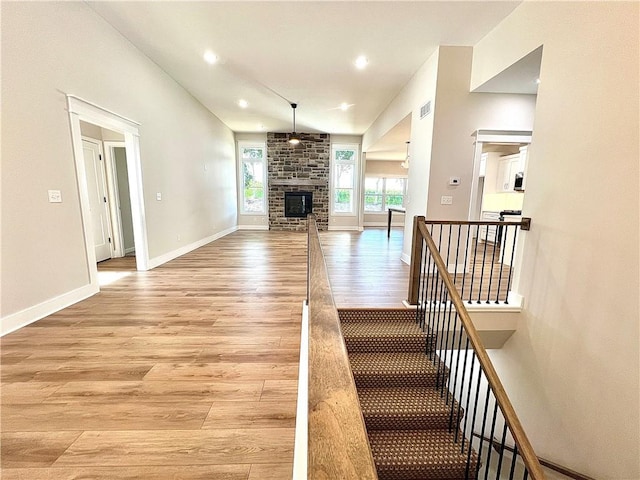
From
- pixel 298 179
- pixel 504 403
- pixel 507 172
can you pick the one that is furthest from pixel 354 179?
pixel 504 403

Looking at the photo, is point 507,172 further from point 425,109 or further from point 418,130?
point 425,109

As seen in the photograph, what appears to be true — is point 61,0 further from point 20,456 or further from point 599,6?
point 599,6

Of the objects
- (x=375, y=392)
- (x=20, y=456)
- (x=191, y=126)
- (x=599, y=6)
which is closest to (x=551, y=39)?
(x=599, y=6)

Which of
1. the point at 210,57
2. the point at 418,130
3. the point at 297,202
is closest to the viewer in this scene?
the point at 210,57

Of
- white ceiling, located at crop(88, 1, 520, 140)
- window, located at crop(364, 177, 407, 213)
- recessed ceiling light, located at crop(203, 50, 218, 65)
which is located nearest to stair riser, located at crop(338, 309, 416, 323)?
white ceiling, located at crop(88, 1, 520, 140)

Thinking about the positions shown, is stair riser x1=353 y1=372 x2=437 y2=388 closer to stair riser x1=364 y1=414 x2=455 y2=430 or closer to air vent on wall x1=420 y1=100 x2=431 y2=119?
stair riser x1=364 y1=414 x2=455 y2=430

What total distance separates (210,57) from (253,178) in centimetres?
525

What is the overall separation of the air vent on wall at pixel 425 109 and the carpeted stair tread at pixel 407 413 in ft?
11.8

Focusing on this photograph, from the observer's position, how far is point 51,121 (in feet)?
8.71

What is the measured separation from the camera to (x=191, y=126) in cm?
556

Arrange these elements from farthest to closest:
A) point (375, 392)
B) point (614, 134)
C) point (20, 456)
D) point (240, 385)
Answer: point (375, 392)
point (614, 134)
point (240, 385)
point (20, 456)


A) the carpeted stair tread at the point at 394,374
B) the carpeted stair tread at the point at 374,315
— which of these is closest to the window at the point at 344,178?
the carpeted stair tread at the point at 374,315

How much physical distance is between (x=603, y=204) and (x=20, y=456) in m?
3.83

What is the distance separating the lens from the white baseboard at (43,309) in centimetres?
231
